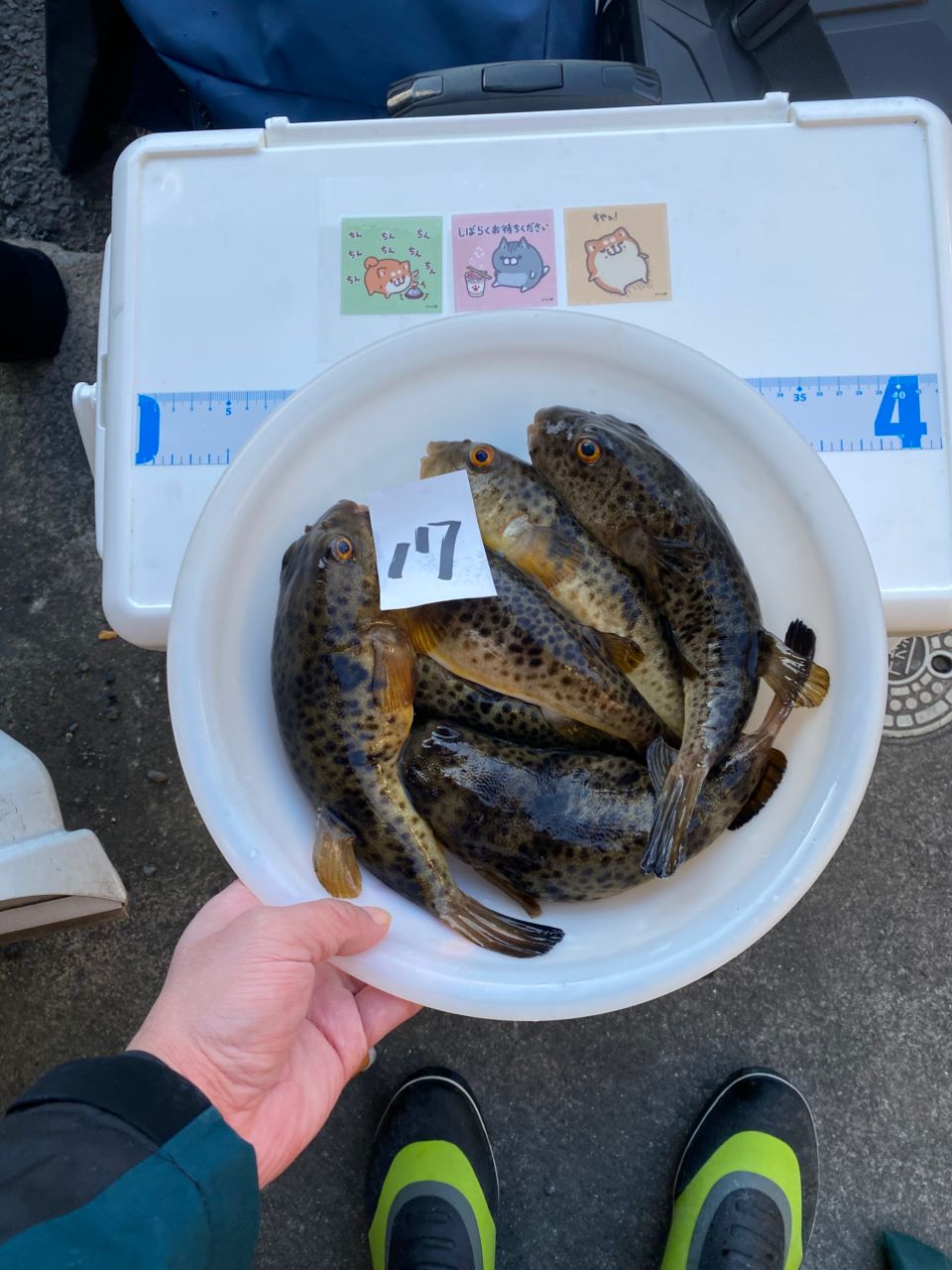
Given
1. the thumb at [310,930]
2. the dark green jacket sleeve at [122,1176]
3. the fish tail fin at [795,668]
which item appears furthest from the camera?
the fish tail fin at [795,668]

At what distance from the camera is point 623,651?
1505 mm

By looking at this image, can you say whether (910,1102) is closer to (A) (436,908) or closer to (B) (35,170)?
(A) (436,908)

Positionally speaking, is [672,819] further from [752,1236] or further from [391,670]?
[752,1236]

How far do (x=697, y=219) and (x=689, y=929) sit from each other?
4.05ft

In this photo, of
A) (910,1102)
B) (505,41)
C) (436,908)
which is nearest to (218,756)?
(436,908)

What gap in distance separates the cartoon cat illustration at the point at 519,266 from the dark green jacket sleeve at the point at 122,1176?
1.40m

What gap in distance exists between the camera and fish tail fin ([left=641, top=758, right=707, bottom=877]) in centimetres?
133

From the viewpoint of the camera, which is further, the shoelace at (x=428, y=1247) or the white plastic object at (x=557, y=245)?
the shoelace at (x=428, y=1247)

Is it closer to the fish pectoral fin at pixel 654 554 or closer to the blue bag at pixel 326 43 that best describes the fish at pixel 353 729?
the fish pectoral fin at pixel 654 554

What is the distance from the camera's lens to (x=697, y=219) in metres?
1.65

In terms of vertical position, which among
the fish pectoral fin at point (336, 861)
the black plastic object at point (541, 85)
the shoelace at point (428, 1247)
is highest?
the black plastic object at point (541, 85)

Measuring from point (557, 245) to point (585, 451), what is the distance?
0.47m

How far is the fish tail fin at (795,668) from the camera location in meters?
1.36

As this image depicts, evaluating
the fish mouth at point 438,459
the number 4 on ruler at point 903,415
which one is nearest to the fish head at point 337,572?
the fish mouth at point 438,459
